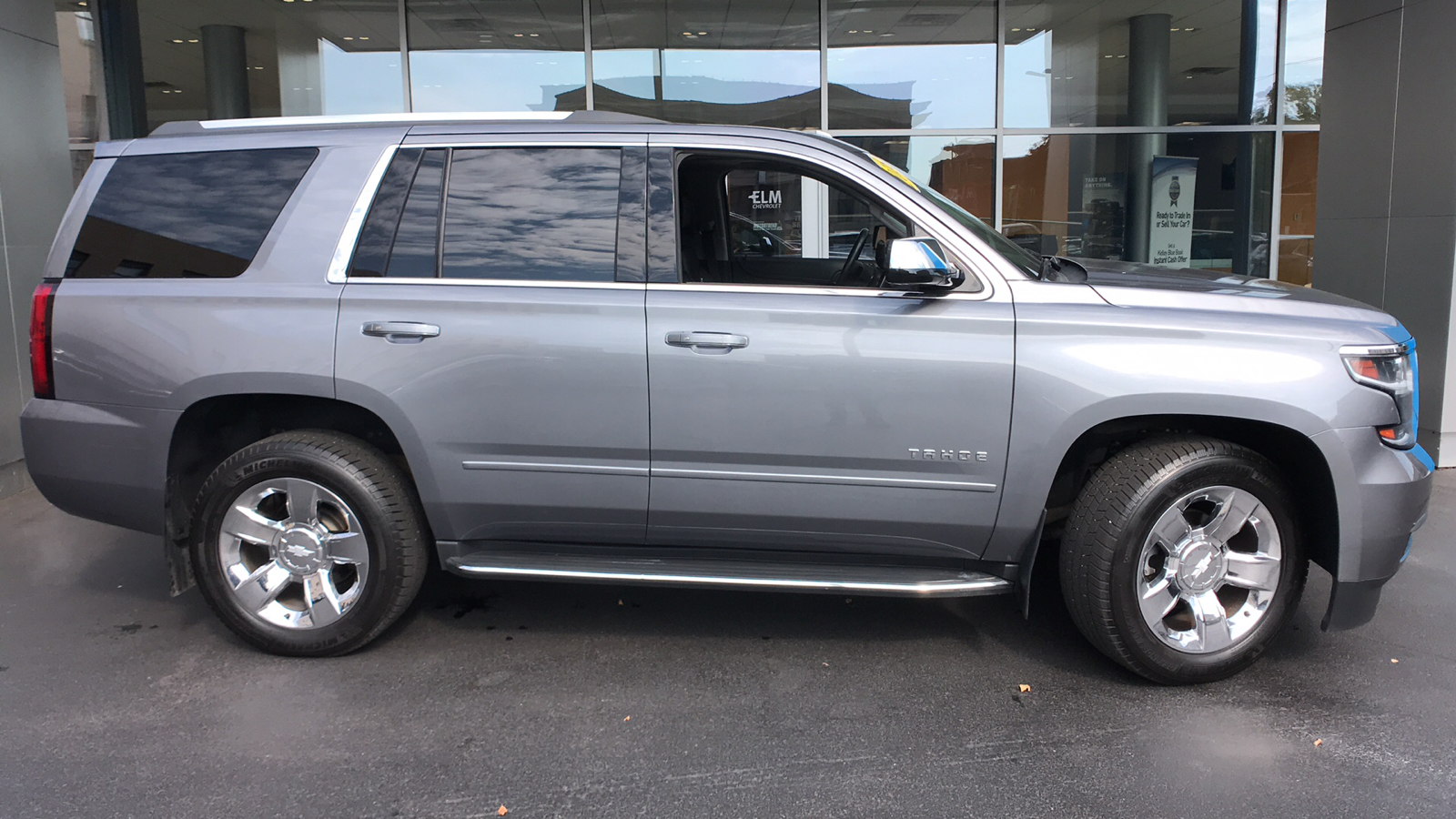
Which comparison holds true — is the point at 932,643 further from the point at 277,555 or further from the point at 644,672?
the point at 277,555

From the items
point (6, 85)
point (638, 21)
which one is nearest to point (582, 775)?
point (6, 85)

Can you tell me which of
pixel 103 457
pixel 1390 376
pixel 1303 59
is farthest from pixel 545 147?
pixel 1303 59

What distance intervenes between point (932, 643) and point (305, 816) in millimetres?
2341

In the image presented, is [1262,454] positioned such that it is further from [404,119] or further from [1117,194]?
[1117,194]

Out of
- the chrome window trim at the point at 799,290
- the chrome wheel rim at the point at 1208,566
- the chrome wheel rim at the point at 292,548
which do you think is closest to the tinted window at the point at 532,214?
the chrome window trim at the point at 799,290

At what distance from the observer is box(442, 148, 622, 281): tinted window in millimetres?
3670

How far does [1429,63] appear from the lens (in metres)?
6.50

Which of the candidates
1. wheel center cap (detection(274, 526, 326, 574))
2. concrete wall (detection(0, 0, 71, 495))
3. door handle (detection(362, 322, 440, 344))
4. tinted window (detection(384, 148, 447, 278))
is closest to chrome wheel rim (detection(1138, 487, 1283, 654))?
door handle (detection(362, 322, 440, 344))

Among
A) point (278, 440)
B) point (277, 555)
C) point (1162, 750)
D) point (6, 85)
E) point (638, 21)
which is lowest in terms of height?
point (1162, 750)

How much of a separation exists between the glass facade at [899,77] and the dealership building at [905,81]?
0.07 ft

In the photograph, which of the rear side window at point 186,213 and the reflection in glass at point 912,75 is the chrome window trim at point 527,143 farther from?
the reflection in glass at point 912,75

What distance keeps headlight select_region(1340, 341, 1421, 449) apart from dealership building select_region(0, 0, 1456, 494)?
8599 mm

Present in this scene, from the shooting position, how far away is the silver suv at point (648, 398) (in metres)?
3.42

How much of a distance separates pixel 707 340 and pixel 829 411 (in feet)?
1.61
